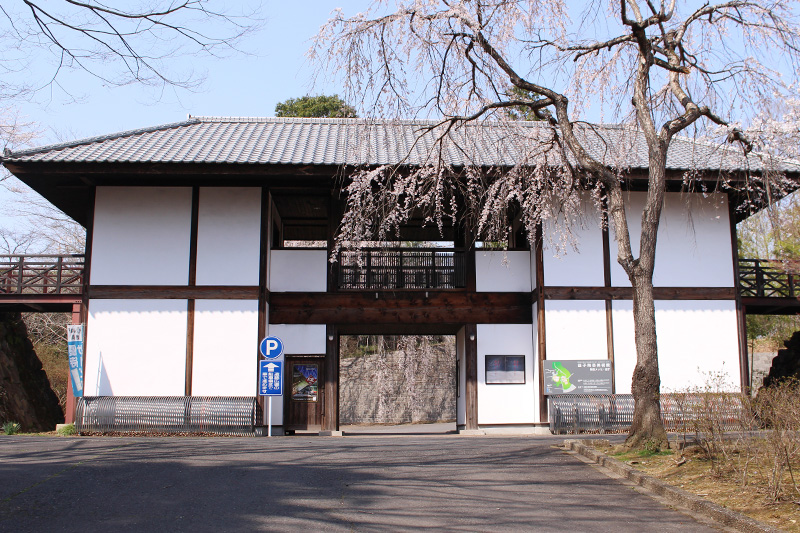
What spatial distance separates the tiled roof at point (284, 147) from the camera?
13.2 meters

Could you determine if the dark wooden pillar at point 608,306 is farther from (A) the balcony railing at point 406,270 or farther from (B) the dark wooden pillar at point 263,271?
(B) the dark wooden pillar at point 263,271

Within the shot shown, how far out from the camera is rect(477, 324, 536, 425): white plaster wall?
48.1ft

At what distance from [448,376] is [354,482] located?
21639mm

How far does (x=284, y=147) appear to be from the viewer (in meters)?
15.0

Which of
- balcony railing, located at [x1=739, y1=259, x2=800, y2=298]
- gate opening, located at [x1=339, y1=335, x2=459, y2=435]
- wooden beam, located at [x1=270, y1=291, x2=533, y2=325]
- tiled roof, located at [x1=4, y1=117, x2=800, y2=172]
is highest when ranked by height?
tiled roof, located at [x1=4, y1=117, x2=800, y2=172]

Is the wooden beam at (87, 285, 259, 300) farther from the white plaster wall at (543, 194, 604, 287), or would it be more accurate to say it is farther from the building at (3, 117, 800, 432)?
the white plaster wall at (543, 194, 604, 287)

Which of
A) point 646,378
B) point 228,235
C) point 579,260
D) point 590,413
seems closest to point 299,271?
point 228,235

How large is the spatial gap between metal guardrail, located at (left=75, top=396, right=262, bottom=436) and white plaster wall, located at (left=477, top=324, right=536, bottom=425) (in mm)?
4986

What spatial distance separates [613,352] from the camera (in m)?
14.3

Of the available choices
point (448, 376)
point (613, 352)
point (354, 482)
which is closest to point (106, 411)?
point (354, 482)

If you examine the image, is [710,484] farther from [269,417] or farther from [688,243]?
[688,243]

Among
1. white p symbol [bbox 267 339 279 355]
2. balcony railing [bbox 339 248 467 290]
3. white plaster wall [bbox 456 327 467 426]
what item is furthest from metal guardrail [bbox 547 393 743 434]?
white p symbol [bbox 267 339 279 355]

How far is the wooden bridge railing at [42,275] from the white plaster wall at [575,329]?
416 inches

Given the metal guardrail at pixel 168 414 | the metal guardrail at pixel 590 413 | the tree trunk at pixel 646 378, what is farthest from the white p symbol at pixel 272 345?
the tree trunk at pixel 646 378
